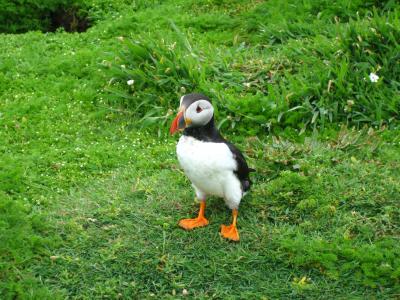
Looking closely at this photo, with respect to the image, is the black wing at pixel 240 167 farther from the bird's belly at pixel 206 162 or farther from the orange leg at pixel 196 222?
the orange leg at pixel 196 222

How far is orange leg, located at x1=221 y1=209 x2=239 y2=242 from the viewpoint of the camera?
4840mm

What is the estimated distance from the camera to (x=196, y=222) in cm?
502

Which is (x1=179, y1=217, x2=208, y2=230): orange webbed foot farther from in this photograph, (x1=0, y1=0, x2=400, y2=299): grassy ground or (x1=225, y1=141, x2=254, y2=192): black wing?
(x1=225, y1=141, x2=254, y2=192): black wing

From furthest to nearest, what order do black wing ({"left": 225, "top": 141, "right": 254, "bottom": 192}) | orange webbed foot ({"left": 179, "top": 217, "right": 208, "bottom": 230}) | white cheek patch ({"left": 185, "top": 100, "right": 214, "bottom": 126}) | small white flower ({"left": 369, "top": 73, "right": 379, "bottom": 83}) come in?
small white flower ({"left": 369, "top": 73, "right": 379, "bottom": 83}) → orange webbed foot ({"left": 179, "top": 217, "right": 208, "bottom": 230}) → black wing ({"left": 225, "top": 141, "right": 254, "bottom": 192}) → white cheek patch ({"left": 185, "top": 100, "right": 214, "bottom": 126})

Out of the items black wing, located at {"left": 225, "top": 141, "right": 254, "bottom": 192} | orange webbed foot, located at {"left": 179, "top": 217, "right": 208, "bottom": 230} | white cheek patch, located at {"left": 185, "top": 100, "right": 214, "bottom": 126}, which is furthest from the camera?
orange webbed foot, located at {"left": 179, "top": 217, "right": 208, "bottom": 230}

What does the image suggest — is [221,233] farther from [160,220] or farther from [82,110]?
[82,110]

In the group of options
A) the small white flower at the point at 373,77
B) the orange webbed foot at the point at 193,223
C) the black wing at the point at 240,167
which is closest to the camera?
the black wing at the point at 240,167

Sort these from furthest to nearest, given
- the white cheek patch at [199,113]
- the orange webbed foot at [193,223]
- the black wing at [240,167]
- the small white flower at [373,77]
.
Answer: the small white flower at [373,77] → the orange webbed foot at [193,223] → the black wing at [240,167] → the white cheek patch at [199,113]

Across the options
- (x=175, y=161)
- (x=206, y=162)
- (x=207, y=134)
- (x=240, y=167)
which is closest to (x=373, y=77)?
(x=175, y=161)

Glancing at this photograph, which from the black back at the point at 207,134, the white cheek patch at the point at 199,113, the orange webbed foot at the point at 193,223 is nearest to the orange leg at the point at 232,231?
the orange webbed foot at the point at 193,223

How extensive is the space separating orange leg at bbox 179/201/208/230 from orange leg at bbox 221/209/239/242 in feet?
0.57

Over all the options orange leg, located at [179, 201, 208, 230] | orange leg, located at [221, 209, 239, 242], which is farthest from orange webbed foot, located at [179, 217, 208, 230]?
orange leg, located at [221, 209, 239, 242]

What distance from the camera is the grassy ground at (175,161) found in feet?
15.2

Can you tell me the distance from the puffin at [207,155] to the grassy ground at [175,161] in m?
0.34
